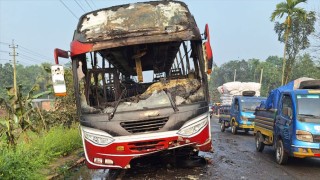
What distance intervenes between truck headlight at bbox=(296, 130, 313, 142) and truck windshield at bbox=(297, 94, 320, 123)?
0.96 feet

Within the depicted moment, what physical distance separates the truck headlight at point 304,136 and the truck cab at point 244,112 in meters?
9.78

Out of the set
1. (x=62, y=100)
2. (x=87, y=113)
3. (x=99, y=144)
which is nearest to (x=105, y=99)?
(x=87, y=113)

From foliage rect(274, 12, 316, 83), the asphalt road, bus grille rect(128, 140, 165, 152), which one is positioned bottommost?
the asphalt road

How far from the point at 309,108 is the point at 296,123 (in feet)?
2.02

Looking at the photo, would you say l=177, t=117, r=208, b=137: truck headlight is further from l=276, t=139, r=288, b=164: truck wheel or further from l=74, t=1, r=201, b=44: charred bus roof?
l=276, t=139, r=288, b=164: truck wheel

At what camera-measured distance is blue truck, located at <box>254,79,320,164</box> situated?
27.1ft

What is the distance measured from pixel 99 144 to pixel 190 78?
2.51m

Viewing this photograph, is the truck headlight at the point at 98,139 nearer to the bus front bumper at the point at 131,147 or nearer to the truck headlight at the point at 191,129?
the bus front bumper at the point at 131,147

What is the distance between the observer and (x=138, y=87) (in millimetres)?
8422

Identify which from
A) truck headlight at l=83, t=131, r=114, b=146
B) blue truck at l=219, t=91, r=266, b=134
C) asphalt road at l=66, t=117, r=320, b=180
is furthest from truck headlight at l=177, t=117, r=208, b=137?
blue truck at l=219, t=91, r=266, b=134

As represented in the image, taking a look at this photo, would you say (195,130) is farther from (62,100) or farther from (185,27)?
(62,100)

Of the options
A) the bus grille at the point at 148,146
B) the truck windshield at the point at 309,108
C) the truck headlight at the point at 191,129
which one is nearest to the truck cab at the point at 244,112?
the truck windshield at the point at 309,108

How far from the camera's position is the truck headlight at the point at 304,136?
27.1ft

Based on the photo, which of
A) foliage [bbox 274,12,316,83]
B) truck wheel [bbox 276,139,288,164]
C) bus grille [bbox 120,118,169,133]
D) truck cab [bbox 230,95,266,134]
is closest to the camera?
bus grille [bbox 120,118,169,133]
